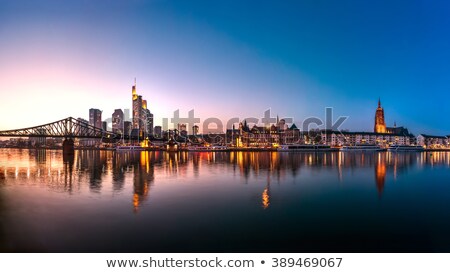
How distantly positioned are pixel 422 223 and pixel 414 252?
339cm

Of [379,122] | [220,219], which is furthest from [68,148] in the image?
[379,122]

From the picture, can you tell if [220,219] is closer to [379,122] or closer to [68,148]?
[68,148]

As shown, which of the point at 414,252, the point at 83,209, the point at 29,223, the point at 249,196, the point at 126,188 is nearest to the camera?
the point at 414,252

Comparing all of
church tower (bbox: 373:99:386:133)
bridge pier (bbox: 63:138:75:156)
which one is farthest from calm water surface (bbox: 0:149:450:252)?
church tower (bbox: 373:99:386:133)

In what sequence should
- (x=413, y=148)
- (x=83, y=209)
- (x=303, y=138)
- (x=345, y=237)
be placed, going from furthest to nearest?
(x=303, y=138) < (x=413, y=148) < (x=83, y=209) < (x=345, y=237)

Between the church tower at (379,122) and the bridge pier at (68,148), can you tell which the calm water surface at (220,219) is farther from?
the church tower at (379,122)

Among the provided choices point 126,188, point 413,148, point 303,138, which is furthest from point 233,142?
point 126,188

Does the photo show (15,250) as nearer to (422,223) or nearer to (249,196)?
(249,196)

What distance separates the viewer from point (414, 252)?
319 inches

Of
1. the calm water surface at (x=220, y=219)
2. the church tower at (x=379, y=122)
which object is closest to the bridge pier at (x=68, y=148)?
the calm water surface at (x=220, y=219)

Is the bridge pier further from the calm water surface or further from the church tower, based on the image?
the church tower

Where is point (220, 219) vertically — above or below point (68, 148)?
below

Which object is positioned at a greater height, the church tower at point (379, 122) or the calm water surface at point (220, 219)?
the church tower at point (379, 122)

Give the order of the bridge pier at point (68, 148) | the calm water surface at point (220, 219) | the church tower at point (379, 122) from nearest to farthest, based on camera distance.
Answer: the calm water surface at point (220, 219)
the bridge pier at point (68, 148)
the church tower at point (379, 122)
